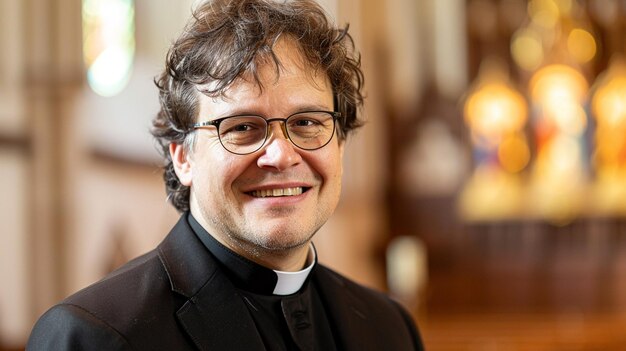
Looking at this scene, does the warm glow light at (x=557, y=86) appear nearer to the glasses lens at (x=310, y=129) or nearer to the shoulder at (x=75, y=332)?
the glasses lens at (x=310, y=129)

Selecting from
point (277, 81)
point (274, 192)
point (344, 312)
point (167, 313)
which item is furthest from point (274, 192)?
point (344, 312)

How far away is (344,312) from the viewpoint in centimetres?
247

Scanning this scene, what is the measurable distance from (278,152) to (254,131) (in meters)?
0.08

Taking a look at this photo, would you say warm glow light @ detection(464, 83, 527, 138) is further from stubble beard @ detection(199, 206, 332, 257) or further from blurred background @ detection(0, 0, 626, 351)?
stubble beard @ detection(199, 206, 332, 257)

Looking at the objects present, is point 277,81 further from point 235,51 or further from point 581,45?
point 581,45

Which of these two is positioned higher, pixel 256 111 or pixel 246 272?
pixel 256 111

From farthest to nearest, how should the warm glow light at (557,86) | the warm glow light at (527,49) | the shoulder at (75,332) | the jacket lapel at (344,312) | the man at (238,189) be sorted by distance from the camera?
the warm glow light at (527,49)
the warm glow light at (557,86)
the jacket lapel at (344,312)
the man at (238,189)
the shoulder at (75,332)

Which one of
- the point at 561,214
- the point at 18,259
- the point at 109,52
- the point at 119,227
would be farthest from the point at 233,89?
the point at 561,214

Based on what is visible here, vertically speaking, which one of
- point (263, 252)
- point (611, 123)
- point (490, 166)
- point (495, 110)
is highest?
point (263, 252)

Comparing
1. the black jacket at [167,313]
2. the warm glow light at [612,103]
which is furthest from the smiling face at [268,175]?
the warm glow light at [612,103]

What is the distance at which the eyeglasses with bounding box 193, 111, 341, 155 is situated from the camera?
2141mm

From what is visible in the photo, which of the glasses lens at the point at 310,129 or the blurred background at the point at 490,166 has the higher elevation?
the glasses lens at the point at 310,129

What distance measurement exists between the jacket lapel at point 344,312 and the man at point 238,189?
0.03m

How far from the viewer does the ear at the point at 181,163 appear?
230 cm
